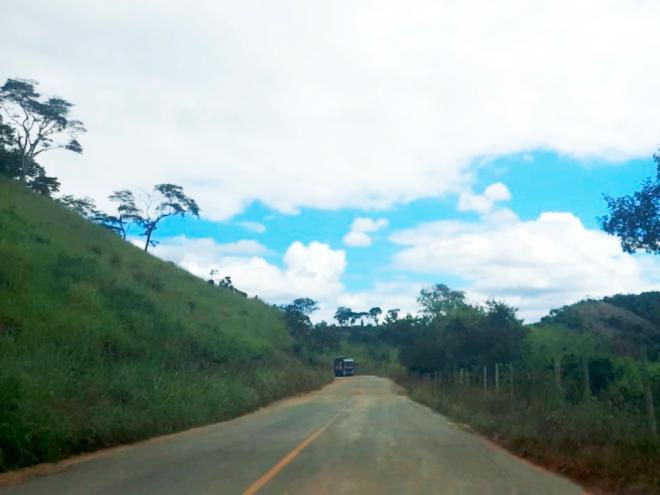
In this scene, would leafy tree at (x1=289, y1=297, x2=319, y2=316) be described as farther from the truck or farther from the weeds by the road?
the weeds by the road

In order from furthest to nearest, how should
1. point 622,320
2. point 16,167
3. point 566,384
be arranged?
point 16,167
point 622,320
point 566,384

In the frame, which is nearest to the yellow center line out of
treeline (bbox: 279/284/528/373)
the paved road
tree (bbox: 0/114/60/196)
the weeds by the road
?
the paved road

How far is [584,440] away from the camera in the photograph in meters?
14.4

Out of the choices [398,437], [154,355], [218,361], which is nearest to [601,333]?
[398,437]

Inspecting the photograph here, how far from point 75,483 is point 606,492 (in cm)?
800

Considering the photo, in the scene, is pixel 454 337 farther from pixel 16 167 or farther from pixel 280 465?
pixel 16 167

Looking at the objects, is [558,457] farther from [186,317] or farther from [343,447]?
[186,317]

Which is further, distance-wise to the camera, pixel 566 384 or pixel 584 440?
pixel 566 384

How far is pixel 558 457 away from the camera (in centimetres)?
1420

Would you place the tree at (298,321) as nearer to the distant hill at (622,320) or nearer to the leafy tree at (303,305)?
the leafy tree at (303,305)

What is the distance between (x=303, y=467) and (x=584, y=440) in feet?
17.6

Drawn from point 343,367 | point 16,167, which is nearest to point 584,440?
point 16,167

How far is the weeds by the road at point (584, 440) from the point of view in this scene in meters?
11.4

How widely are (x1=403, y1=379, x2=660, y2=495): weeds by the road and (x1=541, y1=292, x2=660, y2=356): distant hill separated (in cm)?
235
